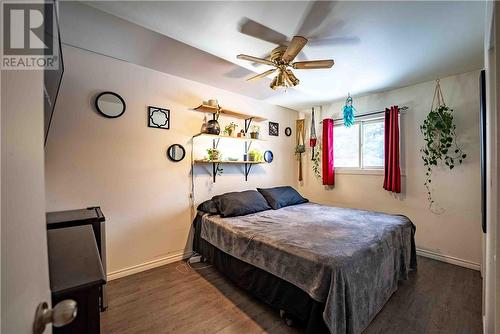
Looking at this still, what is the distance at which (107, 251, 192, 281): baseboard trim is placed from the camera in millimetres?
2372

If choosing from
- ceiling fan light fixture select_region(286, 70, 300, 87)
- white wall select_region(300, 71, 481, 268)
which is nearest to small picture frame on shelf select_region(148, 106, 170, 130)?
ceiling fan light fixture select_region(286, 70, 300, 87)

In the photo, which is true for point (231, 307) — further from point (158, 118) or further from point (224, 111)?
point (224, 111)

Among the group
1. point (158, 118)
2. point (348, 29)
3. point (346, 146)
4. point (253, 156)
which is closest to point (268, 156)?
point (253, 156)

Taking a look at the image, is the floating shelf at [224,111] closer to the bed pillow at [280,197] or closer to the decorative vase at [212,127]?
the decorative vase at [212,127]

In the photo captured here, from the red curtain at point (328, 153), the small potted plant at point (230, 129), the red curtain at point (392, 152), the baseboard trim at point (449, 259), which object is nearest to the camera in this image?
the baseboard trim at point (449, 259)

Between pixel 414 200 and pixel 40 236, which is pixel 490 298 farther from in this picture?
pixel 40 236

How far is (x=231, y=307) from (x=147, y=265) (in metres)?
1.27

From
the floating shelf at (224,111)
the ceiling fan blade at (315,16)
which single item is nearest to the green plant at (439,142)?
the ceiling fan blade at (315,16)

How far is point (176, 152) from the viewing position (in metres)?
2.86

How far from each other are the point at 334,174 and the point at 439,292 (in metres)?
2.15

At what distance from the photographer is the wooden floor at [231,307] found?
1672 millimetres

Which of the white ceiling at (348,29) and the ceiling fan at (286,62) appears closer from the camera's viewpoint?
the white ceiling at (348,29)

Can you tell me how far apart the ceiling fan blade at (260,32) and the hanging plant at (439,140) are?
2.32 meters

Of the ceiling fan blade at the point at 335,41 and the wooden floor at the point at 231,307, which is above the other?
the ceiling fan blade at the point at 335,41
